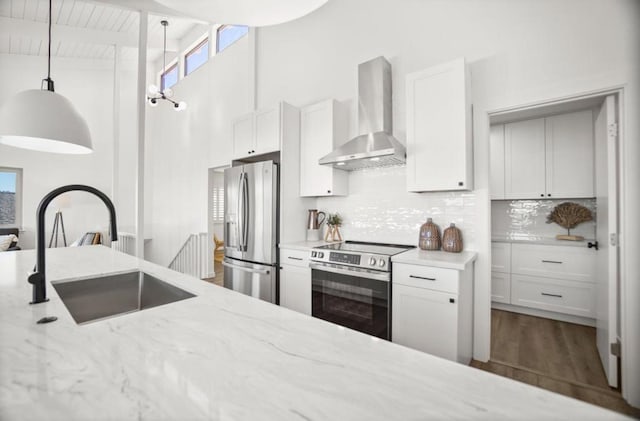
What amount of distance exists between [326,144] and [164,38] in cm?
516

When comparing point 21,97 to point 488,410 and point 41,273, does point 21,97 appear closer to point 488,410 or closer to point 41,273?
point 41,273

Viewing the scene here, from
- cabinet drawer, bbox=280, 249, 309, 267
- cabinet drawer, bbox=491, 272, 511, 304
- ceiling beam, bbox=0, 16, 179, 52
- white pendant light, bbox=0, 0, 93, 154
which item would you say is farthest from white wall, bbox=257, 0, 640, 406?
ceiling beam, bbox=0, 16, 179, 52

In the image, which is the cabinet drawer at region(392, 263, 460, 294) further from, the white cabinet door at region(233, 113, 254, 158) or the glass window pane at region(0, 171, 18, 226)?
the glass window pane at region(0, 171, 18, 226)

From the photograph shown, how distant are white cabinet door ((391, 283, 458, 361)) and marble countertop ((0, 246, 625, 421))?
4.44ft

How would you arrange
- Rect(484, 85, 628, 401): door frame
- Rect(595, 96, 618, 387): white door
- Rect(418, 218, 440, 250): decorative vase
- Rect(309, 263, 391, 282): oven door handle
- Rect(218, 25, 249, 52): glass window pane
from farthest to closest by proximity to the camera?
Rect(218, 25, 249, 52): glass window pane, Rect(418, 218, 440, 250): decorative vase, Rect(309, 263, 391, 282): oven door handle, Rect(595, 96, 618, 387): white door, Rect(484, 85, 628, 401): door frame

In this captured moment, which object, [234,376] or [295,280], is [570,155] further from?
[234,376]

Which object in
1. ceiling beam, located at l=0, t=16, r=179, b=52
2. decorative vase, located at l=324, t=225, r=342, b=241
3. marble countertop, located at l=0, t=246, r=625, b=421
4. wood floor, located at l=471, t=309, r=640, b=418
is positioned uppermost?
ceiling beam, located at l=0, t=16, r=179, b=52

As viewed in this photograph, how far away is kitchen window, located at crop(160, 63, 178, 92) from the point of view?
647 cm

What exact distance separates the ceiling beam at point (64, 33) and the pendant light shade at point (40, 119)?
4784mm

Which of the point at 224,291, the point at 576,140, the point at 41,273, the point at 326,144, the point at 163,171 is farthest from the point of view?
the point at 163,171

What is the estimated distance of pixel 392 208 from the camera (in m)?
2.85

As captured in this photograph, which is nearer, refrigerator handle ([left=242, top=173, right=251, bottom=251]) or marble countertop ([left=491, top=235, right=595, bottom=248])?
marble countertop ([left=491, top=235, right=595, bottom=248])

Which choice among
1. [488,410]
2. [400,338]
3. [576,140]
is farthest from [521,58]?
[488,410]

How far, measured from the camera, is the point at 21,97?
50.0 inches
